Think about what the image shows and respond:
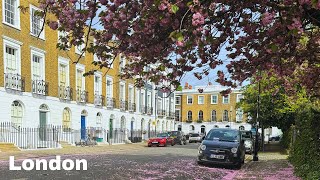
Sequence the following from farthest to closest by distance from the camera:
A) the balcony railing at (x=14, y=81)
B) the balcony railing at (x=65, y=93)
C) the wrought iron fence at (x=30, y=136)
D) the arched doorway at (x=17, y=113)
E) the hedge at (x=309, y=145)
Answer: the balcony railing at (x=65, y=93) → the arched doorway at (x=17, y=113) → the balcony railing at (x=14, y=81) → the wrought iron fence at (x=30, y=136) → the hedge at (x=309, y=145)

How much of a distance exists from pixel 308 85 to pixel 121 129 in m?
34.7

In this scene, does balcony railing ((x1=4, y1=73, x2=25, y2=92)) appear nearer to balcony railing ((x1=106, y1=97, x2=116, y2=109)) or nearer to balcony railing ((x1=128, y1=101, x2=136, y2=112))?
balcony railing ((x1=106, y1=97, x2=116, y2=109))

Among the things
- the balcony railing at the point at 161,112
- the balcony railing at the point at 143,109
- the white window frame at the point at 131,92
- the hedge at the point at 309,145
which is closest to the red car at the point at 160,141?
the white window frame at the point at 131,92

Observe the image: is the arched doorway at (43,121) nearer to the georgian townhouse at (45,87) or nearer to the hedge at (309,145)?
the georgian townhouse at (45,87)

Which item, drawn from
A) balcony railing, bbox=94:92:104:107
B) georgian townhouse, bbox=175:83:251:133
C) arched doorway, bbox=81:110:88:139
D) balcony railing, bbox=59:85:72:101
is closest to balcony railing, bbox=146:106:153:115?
balcony railing, bbox=94:92:104:107

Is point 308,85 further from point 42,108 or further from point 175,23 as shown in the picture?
point 42,108

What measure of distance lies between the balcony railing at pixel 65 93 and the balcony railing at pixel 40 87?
7.22 ft

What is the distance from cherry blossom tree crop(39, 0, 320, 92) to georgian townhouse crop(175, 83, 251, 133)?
69888 mm

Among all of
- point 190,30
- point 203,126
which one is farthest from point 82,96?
point 203,126

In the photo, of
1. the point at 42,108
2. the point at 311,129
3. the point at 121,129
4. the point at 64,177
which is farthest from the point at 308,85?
the point at 121,129

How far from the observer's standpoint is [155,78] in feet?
23.7

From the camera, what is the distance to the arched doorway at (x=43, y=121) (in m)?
28.5

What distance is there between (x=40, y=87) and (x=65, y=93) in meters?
3.77

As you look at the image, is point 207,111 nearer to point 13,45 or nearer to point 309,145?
point 13,45
